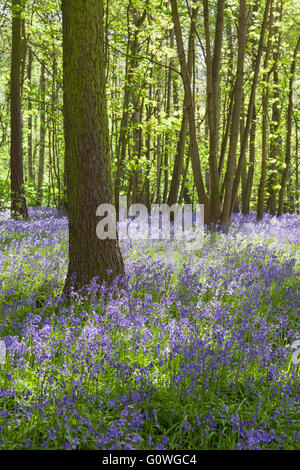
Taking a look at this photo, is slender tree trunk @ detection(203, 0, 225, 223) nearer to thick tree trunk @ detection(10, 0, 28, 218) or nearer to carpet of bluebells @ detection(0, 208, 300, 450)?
thick tree trunk @ detection(10, 0, 28, 218)

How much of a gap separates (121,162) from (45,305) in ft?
27.0

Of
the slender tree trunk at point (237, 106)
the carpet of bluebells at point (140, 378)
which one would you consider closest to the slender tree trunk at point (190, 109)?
the slender tree trunk at point (237, 106)

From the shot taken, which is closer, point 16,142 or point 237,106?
point 237,106

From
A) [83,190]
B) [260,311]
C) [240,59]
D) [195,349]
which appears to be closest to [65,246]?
[83,190]

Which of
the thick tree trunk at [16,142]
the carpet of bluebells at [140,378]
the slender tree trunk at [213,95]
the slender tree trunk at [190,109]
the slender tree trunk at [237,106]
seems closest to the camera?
the carpet of bluebells at [140,378]

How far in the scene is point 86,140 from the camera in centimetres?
497

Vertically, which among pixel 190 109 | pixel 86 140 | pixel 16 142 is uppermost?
pixel 190 109

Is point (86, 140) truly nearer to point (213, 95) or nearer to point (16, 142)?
point (213, 95)

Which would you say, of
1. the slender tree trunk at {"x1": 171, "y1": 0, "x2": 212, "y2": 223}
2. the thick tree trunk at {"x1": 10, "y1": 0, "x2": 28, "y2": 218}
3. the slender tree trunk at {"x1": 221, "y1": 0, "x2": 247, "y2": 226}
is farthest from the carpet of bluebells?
the thick tree trunk at {"x1": 10, "y1": 0, "x2": 28, "y2": 218}

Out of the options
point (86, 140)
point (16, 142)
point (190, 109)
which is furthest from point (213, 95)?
point (86, 140)

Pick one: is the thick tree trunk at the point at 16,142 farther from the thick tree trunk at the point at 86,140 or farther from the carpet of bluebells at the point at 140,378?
the thick tree trunk at the point at 86,140

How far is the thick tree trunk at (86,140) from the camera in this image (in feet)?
15.9

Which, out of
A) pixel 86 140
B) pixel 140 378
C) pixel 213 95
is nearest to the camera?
pixel 140 378

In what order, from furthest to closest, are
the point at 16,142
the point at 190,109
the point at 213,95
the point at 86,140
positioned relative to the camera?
1. the point at 16,142
2. the point at 213,95
3. the point at 190,109
4. the point at 86,140
